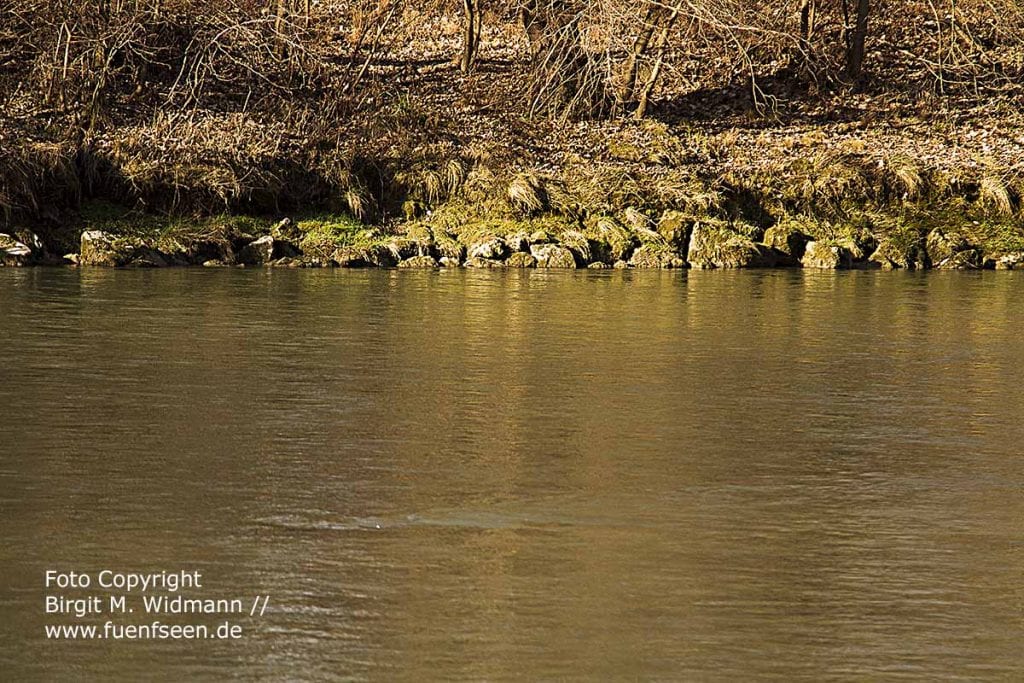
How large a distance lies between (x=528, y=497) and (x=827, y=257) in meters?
21.8

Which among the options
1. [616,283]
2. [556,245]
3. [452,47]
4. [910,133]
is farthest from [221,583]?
[452,47]

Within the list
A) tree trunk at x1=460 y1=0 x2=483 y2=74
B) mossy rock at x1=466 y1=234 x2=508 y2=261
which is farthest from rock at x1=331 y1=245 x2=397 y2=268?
tree trunk at x1=460 y1=0 x2=483 y2=74

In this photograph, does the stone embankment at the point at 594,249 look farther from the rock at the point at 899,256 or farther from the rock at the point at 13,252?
the rock at the point at 13,252

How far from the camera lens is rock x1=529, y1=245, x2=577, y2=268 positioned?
1089 inches

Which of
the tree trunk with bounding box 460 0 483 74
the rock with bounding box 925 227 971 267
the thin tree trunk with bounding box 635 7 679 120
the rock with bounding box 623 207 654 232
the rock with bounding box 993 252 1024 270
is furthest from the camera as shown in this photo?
the tree trunk with bounding box 460 0 483 74

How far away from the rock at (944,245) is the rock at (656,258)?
483 cm

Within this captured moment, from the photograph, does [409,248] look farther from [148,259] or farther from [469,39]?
[469,39]

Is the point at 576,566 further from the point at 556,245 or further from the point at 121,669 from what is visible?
the point at 556,245

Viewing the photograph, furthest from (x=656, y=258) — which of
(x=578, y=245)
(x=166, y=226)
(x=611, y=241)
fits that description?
(x=166, y=226)

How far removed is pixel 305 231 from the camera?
28484 millimetres

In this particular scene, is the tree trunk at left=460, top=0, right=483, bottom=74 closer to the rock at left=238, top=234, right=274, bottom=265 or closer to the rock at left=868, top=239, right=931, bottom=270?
the rock at left=238, top=234, right=274, bottom=265

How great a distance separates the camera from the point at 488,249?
1099 inches

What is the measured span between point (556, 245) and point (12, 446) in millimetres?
20356

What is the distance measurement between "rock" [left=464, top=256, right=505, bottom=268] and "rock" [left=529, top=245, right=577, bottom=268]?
736 mm
